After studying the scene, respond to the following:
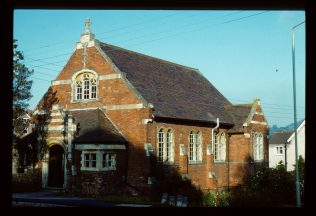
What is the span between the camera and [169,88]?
29875mm

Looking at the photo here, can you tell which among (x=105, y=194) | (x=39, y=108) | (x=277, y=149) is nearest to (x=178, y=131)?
(x=105, y=194)

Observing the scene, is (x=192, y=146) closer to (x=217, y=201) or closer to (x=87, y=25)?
(x=217, y=201)

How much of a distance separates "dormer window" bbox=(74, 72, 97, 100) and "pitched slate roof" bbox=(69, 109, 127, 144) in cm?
128

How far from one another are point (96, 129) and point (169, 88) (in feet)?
27.1

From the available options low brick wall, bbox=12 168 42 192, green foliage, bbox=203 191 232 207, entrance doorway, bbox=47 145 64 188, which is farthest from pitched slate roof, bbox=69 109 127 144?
green foliage, bbox=203 191 232 207

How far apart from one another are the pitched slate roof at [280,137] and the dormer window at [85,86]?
1366 inches

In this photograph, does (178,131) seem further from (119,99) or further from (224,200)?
(224,200)

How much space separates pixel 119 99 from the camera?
25.3 metres

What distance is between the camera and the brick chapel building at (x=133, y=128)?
23.4 m

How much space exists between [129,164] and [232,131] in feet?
37.0

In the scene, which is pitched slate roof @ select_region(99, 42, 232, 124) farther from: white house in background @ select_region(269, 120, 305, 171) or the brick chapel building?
white house in background @ select_region(269, 120, 305, 171)

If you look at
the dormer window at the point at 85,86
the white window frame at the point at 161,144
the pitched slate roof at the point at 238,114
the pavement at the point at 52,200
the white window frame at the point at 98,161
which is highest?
the dormer window at the point at 85,86

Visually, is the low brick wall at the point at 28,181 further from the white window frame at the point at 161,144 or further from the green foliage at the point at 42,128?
the white window frame at the point at 161,144

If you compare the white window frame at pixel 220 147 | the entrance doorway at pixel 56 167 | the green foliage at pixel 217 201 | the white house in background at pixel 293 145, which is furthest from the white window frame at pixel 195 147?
the white house in background at pixel 293 145
